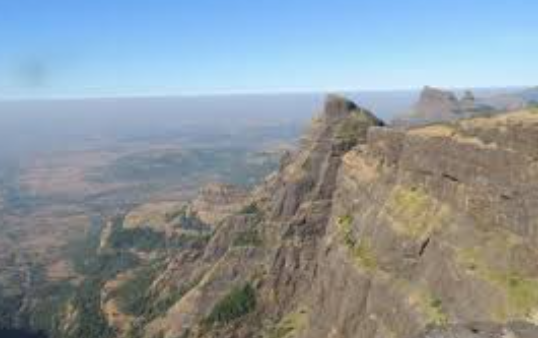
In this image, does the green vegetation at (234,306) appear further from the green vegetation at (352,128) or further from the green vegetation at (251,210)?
the green vegetation at (352,128)

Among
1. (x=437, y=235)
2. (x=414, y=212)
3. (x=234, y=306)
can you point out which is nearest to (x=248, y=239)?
(x=234, y=306)

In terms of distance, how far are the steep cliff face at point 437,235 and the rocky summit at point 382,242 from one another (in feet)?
0.57

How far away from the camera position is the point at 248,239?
17862 centimetres

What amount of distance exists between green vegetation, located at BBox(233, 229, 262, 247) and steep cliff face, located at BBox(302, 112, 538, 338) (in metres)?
42.9

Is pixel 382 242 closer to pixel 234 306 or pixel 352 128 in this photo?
pixel 352 128

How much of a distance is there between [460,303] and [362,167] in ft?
156

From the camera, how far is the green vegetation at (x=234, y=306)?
154875 mm

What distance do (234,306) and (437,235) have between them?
209 ft

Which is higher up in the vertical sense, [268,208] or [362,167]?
[362,167]

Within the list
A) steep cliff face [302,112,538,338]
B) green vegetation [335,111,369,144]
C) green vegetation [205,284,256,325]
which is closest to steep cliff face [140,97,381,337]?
green vegetation [335,111,369,144]

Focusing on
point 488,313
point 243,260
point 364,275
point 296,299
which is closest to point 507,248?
point 488,313

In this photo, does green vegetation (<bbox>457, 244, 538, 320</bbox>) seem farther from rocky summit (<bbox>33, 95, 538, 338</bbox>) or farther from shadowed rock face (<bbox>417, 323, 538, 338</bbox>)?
shadowed rock face (<bbox>417, 323, 538, 338</bbox>)

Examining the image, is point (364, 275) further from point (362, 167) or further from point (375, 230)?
point (362, 167)

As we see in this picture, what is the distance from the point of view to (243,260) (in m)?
173
